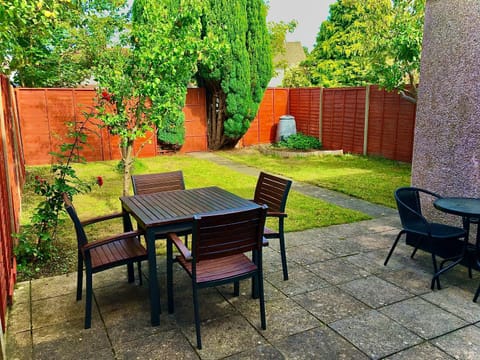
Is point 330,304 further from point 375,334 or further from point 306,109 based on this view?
point 306,109

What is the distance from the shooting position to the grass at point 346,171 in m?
7.43

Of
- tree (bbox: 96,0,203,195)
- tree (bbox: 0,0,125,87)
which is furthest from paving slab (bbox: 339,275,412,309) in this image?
tree (bbox: 0,0,125,87)

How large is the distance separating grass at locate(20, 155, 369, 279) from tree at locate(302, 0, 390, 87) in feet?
37.2

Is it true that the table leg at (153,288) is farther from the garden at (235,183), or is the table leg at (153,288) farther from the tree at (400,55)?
the tree at (400,55)

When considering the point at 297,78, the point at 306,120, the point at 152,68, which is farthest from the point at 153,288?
the point at 297,78

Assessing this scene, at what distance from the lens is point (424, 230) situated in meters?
3.71

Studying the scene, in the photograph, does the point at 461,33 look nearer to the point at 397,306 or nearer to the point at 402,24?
the point at 397,306

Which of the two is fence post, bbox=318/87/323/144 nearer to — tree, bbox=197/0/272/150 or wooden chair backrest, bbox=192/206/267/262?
tree, bbox=197/0/272/150

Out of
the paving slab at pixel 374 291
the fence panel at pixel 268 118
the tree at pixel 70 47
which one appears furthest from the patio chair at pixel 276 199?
the fence panel at pixel 268 118

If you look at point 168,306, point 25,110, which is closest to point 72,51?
point 25,110

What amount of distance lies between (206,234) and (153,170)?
24.9 ft

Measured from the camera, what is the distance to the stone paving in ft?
8.48

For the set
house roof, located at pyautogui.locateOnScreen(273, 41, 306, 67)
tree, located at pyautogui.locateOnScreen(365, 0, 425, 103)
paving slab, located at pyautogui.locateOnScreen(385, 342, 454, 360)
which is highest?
house roof, located at pyautogui.locateOnScreen(273, 41, 306, 67)

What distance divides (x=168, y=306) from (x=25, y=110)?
9.46 m
